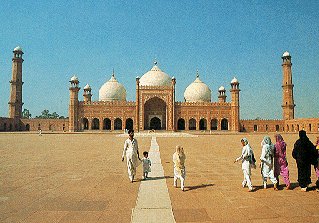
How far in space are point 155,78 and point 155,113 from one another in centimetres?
528

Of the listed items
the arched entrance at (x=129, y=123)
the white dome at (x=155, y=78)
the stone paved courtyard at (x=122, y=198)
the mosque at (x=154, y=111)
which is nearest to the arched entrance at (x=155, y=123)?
the mosque at (x=154, y=111)

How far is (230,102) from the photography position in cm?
3819

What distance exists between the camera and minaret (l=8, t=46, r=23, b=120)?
128 ft

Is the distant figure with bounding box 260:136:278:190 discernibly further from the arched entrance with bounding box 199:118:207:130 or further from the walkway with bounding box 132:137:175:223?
the arched entrance with bounding box 199:118:207:130

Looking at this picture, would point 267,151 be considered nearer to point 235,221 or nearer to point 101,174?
point 235,221

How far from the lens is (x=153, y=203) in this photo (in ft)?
12.6

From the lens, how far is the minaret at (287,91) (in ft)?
131

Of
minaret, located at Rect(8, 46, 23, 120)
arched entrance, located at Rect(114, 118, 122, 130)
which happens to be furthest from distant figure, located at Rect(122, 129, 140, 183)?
minaret, located at Rect(8, 46, 23, 120)

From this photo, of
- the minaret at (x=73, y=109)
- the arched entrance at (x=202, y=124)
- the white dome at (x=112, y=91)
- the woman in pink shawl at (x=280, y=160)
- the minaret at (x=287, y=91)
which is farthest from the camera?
the white dome at (x=112, y=91)

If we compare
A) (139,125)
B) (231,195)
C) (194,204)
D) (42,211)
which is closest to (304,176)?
(231,195)

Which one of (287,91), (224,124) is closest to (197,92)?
(224,124)

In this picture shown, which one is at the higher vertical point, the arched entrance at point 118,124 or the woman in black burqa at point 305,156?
the arched entrance at point 118,124

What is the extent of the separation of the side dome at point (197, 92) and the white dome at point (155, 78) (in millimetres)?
3711

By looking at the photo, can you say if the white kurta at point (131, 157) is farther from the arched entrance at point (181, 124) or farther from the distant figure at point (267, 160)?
the arched entrance at point (181, 124)
